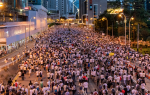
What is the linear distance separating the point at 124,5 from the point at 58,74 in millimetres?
37764

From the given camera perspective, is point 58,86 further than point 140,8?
No

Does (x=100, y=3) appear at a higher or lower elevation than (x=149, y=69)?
higher

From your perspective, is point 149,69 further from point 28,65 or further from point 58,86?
point 28,65

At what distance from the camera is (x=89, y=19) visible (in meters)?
143

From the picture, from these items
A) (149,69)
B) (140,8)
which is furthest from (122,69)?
(140,8)

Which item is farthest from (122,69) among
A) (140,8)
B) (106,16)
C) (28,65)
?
(106,16)

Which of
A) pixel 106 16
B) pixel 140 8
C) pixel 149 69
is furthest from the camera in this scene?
pixel 106 16

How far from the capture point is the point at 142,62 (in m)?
21.1

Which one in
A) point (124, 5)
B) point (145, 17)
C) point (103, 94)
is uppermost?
point (124, 5)

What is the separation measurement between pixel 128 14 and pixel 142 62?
100 ft

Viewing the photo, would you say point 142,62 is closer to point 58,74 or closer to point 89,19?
point 58,74

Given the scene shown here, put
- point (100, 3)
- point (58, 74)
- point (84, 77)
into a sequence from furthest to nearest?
point (100, 3) < point (58, 74) < point (84, 77)

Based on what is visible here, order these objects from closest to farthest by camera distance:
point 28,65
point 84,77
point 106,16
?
point 84,77, point 28,65, point 106,16

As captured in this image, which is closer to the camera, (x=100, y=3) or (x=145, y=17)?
(x=145, y=17)
